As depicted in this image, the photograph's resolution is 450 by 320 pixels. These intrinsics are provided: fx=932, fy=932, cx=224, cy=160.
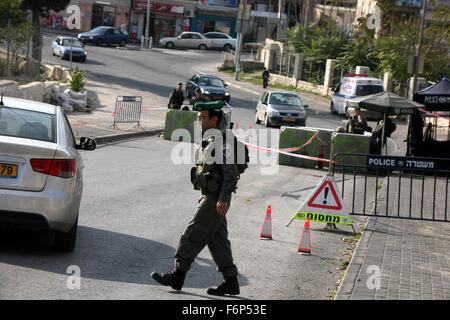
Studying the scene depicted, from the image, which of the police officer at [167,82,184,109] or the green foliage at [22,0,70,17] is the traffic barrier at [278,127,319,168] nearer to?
the police officer at [167,82,184,109]

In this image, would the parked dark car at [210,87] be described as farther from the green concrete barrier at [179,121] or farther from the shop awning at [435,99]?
the shop awning at [435,99]

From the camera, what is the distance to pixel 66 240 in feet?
32.3

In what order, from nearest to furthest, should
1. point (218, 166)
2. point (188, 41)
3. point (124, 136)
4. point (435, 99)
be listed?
point (218, 166) < point (435, 99) < point (124, 136) < point (188, 41)

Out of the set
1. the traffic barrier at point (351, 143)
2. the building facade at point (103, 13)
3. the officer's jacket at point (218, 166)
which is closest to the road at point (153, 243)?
the officer's jacket at point (218, 166)

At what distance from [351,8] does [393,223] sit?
209 feet

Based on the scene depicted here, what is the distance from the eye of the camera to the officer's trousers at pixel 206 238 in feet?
27.7

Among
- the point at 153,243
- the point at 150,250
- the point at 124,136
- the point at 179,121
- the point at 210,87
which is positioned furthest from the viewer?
the point at 210,87

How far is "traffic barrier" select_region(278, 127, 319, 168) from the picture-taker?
78.4 feet

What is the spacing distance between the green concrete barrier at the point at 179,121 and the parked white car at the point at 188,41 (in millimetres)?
46338

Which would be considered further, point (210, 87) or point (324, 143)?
point (210, 87)

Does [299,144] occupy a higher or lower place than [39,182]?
lower

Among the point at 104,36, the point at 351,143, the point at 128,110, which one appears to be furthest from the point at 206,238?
the point at 104,36

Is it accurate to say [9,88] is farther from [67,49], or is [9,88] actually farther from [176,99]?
[67,49]

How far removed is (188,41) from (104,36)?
9409mm
